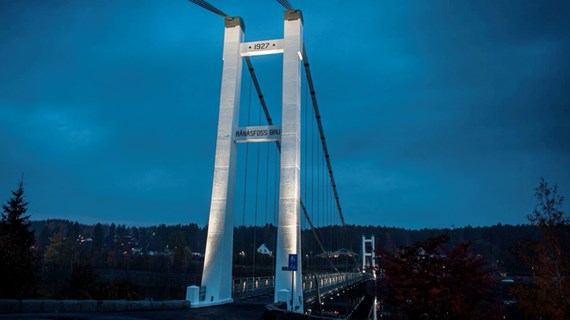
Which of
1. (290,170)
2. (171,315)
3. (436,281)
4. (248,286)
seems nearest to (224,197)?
(290,170)

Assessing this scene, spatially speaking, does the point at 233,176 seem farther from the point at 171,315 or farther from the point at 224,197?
the point at 171,315

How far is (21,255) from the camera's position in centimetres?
1620

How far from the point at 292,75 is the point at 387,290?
35.9ft

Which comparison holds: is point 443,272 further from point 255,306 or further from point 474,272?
point 255,306

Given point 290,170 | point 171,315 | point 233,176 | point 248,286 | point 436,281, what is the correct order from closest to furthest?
1. point 436,281
2. point 171,315
3. point 290,170
4. point 233,176
5. point 248,286

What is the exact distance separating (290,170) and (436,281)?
8750mm

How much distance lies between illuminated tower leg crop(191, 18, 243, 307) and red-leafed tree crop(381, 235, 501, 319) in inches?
325

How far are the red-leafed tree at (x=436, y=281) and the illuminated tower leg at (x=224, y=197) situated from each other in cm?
827

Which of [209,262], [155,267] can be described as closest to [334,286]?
[209,262]

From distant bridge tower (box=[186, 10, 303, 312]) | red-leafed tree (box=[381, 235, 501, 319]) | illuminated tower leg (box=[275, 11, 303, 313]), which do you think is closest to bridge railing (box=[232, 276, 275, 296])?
distant bridge tower (box=[186, 10, 303, 312])

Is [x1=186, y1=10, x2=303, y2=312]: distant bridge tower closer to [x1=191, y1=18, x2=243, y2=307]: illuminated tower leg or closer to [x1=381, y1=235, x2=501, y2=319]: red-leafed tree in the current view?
[x1=191, y1=18, x2=243, y2=307]: illuminated tower leg

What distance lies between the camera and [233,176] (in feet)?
64.6

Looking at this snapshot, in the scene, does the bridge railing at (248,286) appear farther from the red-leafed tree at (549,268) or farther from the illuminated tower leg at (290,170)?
the red-leafed tree at (549,268)

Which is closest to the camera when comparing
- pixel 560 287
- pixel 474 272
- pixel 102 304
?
pixel 474 272
